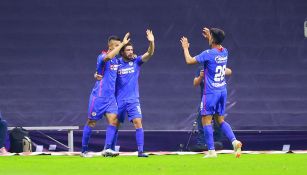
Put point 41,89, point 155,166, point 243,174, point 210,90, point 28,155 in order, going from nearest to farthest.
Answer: point 243,174, point 155,166, point 210,90, point 28,155, point 41,89

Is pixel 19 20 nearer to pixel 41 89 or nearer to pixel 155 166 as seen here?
pixel 41 89

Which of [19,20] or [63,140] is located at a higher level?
[19,20]

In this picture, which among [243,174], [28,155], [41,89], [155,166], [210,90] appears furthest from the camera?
[41,89]

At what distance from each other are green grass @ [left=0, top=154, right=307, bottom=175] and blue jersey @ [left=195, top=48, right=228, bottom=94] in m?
1.24

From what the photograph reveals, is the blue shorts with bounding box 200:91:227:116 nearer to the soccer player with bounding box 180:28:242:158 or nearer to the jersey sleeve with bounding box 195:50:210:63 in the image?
the soccer player with bounding box 180:28:242:158

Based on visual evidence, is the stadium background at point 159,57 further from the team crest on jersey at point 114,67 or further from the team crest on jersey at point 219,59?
the team crest on jersey at point 219,59

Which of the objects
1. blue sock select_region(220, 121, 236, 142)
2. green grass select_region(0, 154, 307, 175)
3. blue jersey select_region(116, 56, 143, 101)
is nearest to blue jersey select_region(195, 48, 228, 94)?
blue sock select_region(220, 121, 236, 142)

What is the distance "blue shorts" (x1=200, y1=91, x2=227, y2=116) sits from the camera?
16.0 m

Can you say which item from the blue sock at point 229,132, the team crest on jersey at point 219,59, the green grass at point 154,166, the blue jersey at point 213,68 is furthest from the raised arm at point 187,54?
the green grass at point 154,166

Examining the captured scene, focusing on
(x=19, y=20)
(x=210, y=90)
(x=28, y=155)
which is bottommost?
(x=28, y=155)

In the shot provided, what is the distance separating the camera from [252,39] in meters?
21.6

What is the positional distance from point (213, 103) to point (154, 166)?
2.54 meters

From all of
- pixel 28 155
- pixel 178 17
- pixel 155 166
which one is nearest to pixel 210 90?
pixel 155 166

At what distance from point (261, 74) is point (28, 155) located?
5.81 metres
